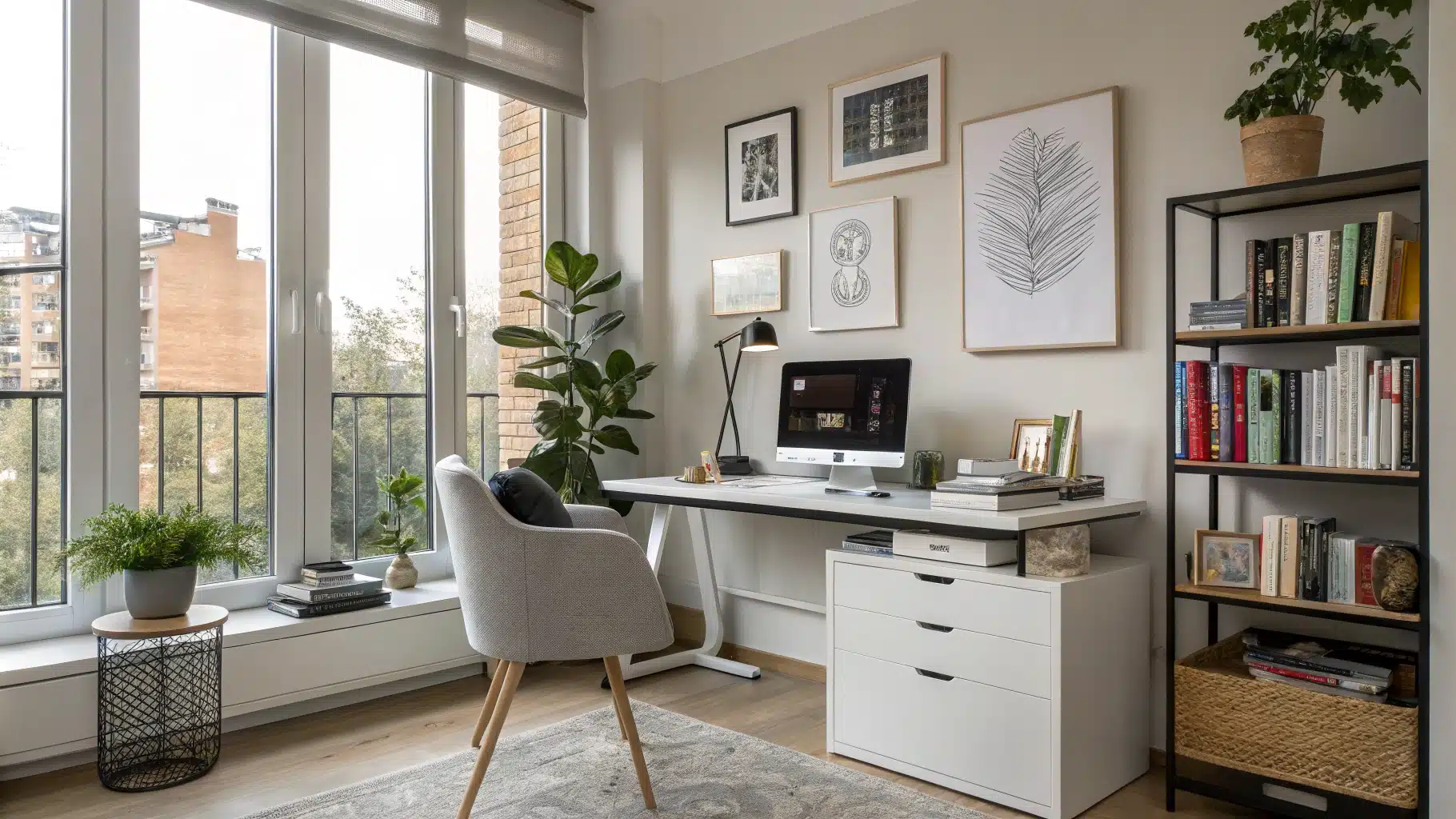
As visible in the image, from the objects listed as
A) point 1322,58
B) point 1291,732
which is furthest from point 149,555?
point 1322,58

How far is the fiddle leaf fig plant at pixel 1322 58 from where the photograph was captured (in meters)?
2.08

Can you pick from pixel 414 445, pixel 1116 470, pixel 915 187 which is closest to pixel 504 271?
pixel 414 445

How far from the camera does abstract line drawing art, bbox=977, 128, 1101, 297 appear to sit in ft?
9.27

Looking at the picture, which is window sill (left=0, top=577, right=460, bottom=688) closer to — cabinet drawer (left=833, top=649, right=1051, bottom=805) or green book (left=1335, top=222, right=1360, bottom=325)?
cabinet drawer (left=833, top=649, right=1051, bottom=805)

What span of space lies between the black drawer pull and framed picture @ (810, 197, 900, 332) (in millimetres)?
1034

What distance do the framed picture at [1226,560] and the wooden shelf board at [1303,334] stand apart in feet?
1.56

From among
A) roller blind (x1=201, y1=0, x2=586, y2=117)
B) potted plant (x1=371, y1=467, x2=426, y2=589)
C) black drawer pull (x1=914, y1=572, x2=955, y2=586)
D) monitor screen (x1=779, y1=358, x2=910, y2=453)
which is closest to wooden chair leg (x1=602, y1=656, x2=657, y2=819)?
black drawer pull (x1=914, y1=572, x2=955, y2=586)

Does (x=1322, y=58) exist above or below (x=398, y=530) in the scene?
above

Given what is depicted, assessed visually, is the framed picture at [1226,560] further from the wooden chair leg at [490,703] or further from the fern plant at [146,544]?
the fern plant at [146,544]

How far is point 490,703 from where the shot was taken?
2.62 m

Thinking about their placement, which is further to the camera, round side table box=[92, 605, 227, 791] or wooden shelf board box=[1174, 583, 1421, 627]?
round side table box=[92, 605, 227, 791]

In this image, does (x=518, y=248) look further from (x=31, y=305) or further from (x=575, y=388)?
(x=31, y=305)

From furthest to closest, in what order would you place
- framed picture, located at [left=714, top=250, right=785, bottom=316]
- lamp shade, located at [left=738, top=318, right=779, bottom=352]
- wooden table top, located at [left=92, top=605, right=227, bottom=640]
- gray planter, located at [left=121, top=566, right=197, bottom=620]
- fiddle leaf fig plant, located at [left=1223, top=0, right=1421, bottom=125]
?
framed picture, located at [left=714, top=250, right=785, bottom=316], lamp shade, located at [left=738, top=318, right=779, bottom=352], gray planter, located at [left=121, top=566, right=197, bottom=620], wooden table top, located at [left=92, top=605, right=227, bottom=640], fiddle leaf fig plant, located at [left=1223, top=0, right=1421, bottom=125]

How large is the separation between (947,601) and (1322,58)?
154 cm
